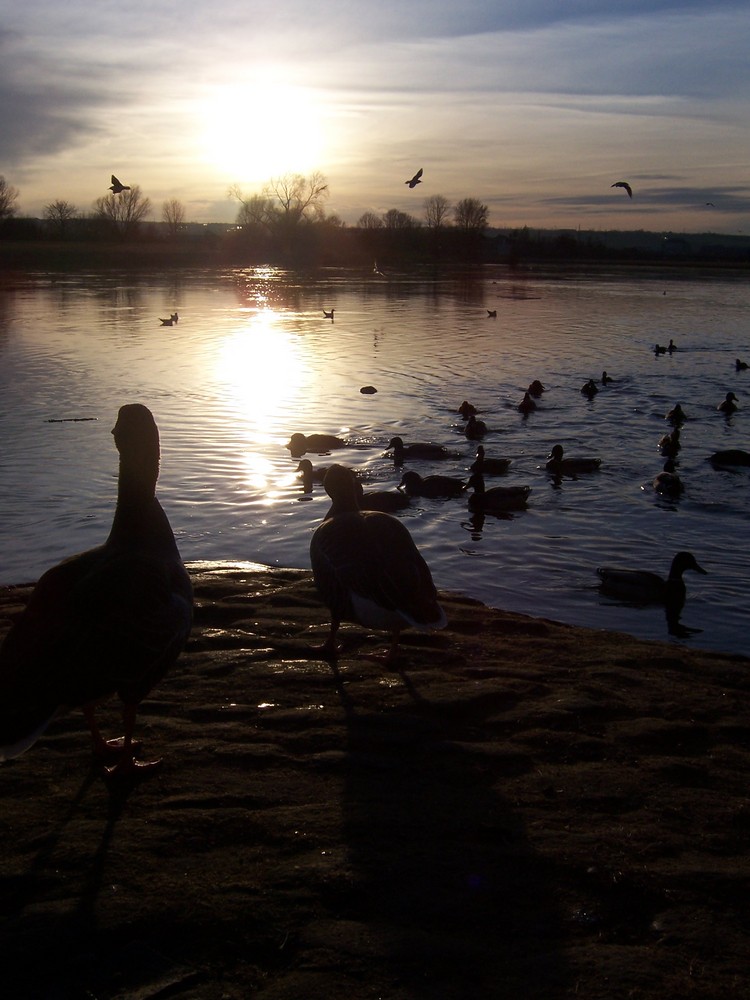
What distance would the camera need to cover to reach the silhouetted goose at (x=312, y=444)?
58.6 ft

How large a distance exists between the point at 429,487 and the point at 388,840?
443 inches

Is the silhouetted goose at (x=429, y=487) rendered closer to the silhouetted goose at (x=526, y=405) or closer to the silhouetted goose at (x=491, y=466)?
the silhouetted goose at (x=491, y=466)

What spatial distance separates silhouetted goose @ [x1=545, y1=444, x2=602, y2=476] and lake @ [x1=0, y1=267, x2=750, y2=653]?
24 cm

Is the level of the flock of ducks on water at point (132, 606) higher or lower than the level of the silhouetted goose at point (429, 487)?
higher

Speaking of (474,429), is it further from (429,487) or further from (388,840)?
(388,840)

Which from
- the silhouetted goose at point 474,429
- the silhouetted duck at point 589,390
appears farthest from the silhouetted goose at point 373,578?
the silhouetted duck at point 589,390

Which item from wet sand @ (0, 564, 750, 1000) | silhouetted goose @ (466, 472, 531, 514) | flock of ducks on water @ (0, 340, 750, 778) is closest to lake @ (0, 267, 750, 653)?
silhouetted goose @ (466, 472, 531, 514)

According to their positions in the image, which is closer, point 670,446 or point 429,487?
point 429,487

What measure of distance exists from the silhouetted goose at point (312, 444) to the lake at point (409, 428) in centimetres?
38

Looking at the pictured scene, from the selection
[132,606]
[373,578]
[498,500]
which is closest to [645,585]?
[498,500]

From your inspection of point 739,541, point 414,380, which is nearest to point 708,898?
point 739,541

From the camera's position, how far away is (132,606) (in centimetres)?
486

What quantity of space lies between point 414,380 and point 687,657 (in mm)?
21250

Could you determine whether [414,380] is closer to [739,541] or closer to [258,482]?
[258,482]
